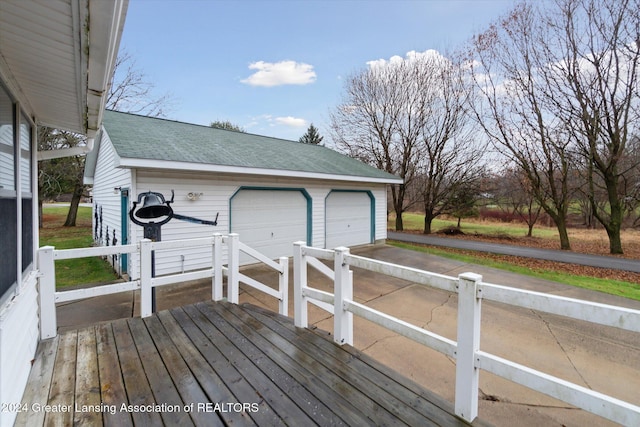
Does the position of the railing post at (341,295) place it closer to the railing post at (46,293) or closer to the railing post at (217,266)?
the railing post at (217,266)

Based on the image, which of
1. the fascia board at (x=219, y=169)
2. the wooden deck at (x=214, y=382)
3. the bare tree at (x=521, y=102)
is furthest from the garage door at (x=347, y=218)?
the bare tree at (x=521, y=102)

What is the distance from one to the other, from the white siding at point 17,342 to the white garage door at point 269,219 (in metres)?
4.90

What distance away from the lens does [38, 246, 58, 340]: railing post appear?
2979 millimetres

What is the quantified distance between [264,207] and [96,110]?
5440 millimetres

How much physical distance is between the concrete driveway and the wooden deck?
1053 mm

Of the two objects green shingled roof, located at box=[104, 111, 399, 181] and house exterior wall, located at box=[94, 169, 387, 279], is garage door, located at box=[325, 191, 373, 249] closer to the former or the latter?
green shingled roof, located at box=[104, 111, 399, 181]

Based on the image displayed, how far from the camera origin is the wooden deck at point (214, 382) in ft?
6.23

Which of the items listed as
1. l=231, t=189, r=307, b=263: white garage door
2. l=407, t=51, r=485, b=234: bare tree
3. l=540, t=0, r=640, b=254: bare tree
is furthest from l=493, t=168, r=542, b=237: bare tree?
l=231, t=189, r=307, b=263: white garage door

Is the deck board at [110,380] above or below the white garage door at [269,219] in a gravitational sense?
below

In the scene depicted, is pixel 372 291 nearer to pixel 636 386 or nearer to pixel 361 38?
pixel 636 386

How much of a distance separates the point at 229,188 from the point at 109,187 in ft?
12.3

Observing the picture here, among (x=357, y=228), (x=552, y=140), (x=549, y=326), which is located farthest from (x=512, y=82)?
(x=549, y=326)

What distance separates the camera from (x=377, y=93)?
17.7 meters

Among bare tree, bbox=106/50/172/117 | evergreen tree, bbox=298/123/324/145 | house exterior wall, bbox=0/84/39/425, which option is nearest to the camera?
house exterior wall, bbox=0/84/39/425
